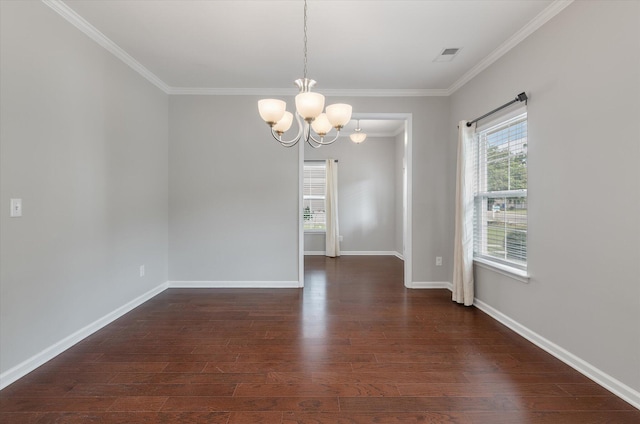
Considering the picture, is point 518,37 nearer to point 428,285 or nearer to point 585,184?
point 585,184

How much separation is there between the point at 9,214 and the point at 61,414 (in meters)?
1.28

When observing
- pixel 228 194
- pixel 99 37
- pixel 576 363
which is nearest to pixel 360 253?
pixel 228 194

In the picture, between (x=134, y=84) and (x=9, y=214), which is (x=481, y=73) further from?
(x=9, y=214)

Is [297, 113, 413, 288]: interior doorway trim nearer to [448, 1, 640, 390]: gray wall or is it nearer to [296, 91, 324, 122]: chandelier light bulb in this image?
[448, 1, 640, 390]: gray wall

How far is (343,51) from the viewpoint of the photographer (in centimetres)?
308

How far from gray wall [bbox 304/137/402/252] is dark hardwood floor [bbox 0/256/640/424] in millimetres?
3745

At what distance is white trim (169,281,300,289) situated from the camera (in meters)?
4.19

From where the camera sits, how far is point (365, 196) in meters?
7.08

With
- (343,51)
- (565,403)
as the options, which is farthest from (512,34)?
(565,403)

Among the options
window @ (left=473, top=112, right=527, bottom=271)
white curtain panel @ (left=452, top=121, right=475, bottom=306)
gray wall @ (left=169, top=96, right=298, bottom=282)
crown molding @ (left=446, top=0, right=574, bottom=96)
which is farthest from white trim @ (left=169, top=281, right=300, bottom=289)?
crown molding @ (left=446, top=0, right=574, bottom=96)

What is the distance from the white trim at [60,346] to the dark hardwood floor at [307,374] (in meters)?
0.06

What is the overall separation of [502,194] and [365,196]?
4.10 m

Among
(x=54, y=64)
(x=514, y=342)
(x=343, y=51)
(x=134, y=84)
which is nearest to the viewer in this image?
(x=54, y=64)

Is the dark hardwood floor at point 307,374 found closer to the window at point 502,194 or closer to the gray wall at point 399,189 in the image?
the window at point 502,194
